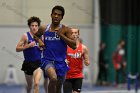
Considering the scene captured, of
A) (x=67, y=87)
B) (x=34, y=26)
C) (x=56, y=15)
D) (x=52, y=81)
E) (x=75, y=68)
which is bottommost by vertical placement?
(x=67, y=87)

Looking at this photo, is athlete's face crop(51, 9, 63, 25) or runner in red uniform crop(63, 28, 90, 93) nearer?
athlete's face crop(51, 9, 63, 25)

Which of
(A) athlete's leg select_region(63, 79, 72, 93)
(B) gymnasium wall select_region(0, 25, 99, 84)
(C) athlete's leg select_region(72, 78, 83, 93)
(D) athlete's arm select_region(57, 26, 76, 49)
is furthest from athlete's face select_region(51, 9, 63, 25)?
(B) gymnasium wall select_region(0, 25, 99, 84)

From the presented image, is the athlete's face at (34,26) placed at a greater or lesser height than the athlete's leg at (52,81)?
greater

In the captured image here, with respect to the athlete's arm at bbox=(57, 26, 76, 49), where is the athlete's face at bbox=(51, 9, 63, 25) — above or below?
above

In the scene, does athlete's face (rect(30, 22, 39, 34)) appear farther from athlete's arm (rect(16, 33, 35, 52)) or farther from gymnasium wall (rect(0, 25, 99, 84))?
gymnasium wall (rect(0, 25, 99, 84))

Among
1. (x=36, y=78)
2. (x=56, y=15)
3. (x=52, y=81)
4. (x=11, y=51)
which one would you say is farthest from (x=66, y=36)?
(x=11, y=51)

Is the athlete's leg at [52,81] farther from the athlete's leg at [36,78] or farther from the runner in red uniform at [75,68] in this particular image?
the athlete's leg at [36,78]

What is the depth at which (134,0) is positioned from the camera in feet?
66.6

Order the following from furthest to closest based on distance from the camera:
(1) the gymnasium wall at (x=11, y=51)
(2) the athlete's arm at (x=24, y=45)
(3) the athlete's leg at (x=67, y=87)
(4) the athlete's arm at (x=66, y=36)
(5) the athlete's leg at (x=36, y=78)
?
(1) the gymnasium wall at (x=11, y=51)
(2) the athlete's arm at (x=24, y=45)
(5) the athlete's leg at (x=36, y=78)
(3) the athlete's leg at (x=67, y=87)
(4) the athlete's arm at (x=66, y=36)

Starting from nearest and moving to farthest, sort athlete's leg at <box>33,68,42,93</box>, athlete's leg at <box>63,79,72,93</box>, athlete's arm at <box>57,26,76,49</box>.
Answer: athlete's arm at <box>57,26,76,49</box>, athlete's leg at <box>63,79,72,93</box>, athlete's leg at <box>33,68,42,93</box>

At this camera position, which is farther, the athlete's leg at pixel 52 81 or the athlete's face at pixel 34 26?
the athlete's face at pixel 34 26

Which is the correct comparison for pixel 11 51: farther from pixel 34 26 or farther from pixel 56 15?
pixel 56 15

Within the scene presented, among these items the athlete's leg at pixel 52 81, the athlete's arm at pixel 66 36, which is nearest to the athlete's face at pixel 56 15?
the athlete's arm at pixel 66 36

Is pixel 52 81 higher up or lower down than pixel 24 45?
lower down
